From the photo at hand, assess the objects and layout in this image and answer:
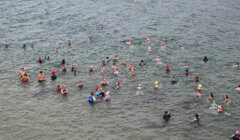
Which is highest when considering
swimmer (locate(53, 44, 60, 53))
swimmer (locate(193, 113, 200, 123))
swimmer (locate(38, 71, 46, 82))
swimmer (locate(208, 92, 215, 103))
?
swimmer (locate(53, 44, 60, 53))

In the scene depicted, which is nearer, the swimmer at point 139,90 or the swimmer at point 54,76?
the swimmer at point 139,90

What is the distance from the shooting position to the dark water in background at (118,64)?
40.9m

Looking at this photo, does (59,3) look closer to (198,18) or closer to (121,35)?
(121,35)

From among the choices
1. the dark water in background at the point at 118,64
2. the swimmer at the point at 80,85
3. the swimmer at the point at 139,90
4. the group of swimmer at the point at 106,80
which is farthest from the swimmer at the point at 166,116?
the swimmer at the point at 80,85

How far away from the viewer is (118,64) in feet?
187

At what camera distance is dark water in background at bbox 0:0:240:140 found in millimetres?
40906

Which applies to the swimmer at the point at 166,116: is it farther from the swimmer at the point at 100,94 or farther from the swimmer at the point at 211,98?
the swimmer at the point at 100,94

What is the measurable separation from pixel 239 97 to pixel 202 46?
1875 cm

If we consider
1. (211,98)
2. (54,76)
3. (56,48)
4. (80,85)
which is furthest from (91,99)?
(56,48)

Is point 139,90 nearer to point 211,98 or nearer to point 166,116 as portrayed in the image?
point 166,116

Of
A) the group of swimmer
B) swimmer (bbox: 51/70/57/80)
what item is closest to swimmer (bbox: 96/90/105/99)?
the group of swimmer

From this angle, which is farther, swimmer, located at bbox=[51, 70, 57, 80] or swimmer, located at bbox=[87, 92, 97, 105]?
swimmer, located at bbox=[51, 70, 57, 80]

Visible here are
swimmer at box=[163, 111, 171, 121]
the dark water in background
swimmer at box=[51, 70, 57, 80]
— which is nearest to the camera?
the dark water in background

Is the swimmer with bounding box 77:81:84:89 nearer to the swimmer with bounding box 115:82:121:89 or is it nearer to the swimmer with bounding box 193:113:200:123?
the swimmer with bounding box 115:82:121:89
